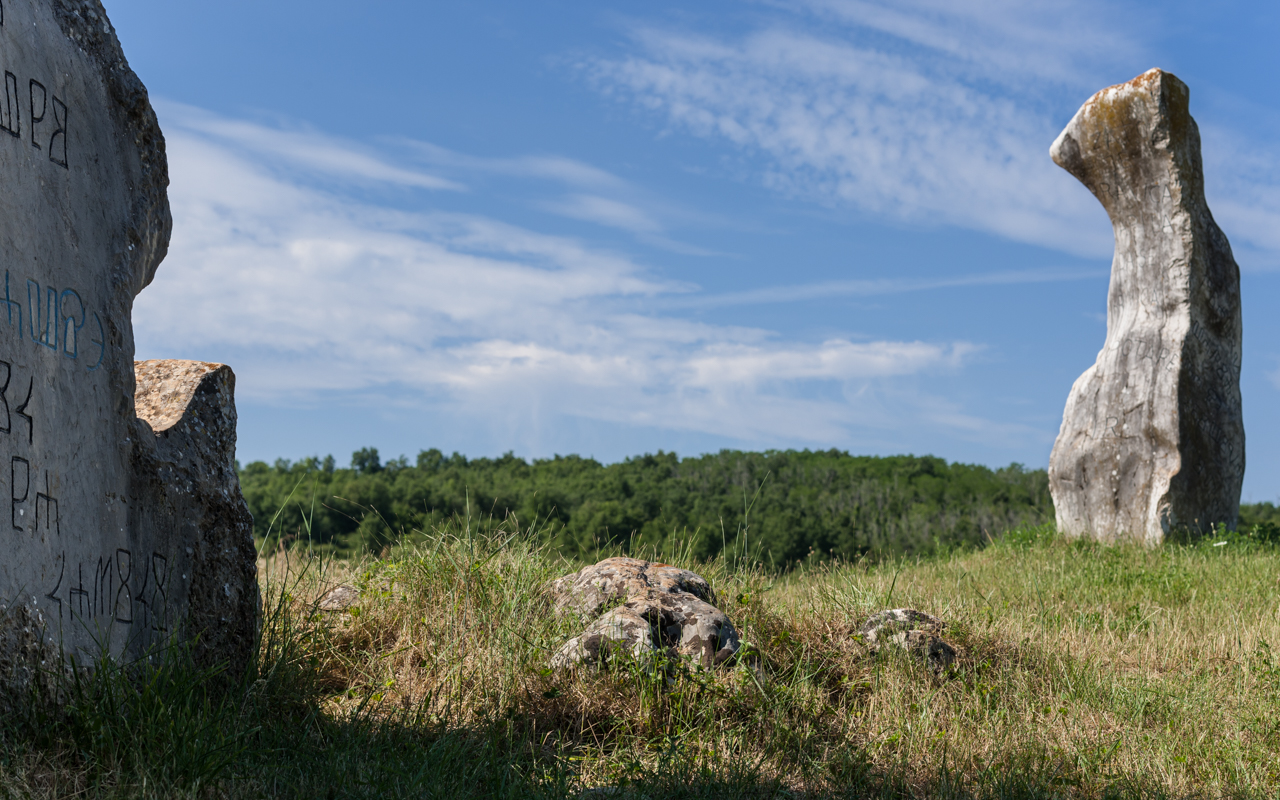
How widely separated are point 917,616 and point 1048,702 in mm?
771

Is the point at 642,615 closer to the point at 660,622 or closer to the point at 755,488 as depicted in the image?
the point at 660,622

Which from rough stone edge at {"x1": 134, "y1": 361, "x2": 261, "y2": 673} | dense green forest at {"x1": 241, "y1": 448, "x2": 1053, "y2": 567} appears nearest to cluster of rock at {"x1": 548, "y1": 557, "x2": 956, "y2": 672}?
rough stone edge at {"x1": 134, "y1": 361, "x2": 261, "y2": 673}

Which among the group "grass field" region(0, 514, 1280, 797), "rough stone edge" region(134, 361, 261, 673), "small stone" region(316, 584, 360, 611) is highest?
"rough stone edge" region(134, 361, 261, 673)

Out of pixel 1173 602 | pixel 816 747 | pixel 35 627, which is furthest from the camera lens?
pixel 1173 602

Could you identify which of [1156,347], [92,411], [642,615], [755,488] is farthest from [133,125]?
[755,488]

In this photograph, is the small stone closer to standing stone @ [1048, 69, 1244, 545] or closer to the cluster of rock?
the cluster of rock

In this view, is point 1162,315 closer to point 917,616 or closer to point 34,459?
point 917,616

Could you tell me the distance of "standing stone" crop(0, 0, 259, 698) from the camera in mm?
→ 3264

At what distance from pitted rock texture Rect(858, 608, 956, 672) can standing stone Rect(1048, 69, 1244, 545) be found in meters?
5.71

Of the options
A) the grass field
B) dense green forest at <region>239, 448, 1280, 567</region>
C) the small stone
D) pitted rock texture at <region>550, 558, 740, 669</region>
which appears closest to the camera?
the grass field

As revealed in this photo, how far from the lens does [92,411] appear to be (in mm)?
3604

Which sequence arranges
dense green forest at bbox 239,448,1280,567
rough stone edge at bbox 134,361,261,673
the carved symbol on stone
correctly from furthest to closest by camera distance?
dense green forest at bbox 239,448,1280,567 → rough stone edge at bbox 134,361,261,673 → the carved symbol on stone

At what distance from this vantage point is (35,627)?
10.6 ft

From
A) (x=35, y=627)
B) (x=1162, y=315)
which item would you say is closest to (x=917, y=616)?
(x=35, y=627)
